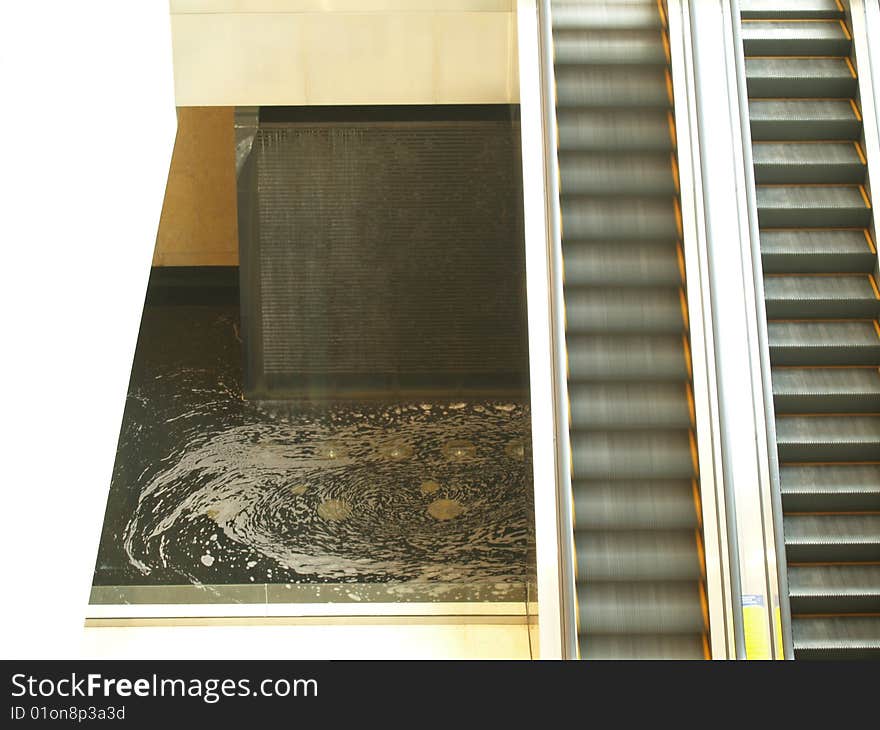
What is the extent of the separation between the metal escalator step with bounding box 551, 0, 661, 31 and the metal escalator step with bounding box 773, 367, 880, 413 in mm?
2426

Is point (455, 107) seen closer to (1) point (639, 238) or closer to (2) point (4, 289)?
(1) point (639, 238)

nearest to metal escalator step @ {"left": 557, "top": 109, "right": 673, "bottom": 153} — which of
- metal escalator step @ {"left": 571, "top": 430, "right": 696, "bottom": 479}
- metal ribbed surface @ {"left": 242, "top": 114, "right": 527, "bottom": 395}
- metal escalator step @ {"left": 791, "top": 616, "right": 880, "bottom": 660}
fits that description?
metal escalator step @ {"left": 571, "top": 430, "right": 696, "bottom": 479}

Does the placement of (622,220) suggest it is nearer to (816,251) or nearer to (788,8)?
(816,251)

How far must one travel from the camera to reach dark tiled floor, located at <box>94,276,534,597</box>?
23.1ft

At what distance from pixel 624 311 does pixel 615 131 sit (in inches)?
46.5

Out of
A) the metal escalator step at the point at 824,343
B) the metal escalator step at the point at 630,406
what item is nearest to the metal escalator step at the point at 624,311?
the metal escalator step at the point at 630,406

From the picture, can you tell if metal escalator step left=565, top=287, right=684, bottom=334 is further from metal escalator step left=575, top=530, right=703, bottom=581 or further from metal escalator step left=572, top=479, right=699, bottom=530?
metal escalator step left=575, top=530, right=703, bottom=581

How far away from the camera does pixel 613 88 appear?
18.4ft

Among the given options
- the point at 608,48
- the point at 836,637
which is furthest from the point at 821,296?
the point at 608,48

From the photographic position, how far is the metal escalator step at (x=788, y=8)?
19.6ft

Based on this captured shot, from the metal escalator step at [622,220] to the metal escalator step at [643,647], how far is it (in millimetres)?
2250

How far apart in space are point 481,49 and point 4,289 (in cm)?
499

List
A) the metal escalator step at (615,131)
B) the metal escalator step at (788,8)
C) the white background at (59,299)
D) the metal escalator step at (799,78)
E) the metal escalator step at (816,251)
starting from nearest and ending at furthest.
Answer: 1. the white background at (59,299)
2. the metal escalator step at (816,251)
3. the metal escalator step at (615,131)
4. the metal escalator step at (799,78)
5. the metal escalator step at (788,8)

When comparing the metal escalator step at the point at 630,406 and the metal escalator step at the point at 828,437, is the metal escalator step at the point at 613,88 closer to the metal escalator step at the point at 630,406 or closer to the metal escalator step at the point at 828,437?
the metal escalator step at the point at 630,406
